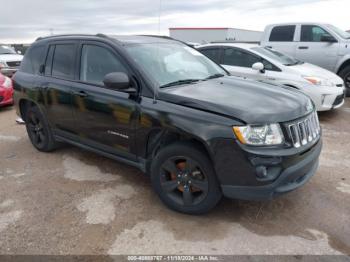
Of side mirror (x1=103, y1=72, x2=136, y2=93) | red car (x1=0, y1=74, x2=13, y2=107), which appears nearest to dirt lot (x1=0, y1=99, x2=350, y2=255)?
side mirror (x1=103, y1=72, x2=136, y2=93)

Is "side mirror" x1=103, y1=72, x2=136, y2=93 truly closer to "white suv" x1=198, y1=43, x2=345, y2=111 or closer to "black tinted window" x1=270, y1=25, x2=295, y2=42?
"white suv" x1=198, y1=43, x2=345, y2=111

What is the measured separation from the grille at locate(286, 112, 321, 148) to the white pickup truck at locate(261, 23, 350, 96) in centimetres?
621

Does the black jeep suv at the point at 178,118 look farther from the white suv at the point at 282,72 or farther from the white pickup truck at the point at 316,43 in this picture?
the white pickup truck at the point at 316,43

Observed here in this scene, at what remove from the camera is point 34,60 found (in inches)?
186

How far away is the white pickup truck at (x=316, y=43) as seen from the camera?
27.4ft

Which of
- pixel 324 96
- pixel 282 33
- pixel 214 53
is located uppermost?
pixel 282 33

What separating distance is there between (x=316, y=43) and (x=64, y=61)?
7.26 meters

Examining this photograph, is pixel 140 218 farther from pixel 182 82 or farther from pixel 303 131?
pixel 303 131

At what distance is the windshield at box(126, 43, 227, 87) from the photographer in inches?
133

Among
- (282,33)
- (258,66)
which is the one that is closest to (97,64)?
(258,66)

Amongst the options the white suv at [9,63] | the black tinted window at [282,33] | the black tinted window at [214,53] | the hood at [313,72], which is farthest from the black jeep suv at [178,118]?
the white suv at [9,63]

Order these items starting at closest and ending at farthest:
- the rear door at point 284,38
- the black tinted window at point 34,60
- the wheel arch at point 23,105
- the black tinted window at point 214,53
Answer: the black tinted window at point 34,60 < the wheel arch at point 23,105 < the black tinted window at point 214,53 < the rear door at point 284,38

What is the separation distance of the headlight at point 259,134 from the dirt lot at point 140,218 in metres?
0.87

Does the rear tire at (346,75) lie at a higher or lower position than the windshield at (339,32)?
lower
